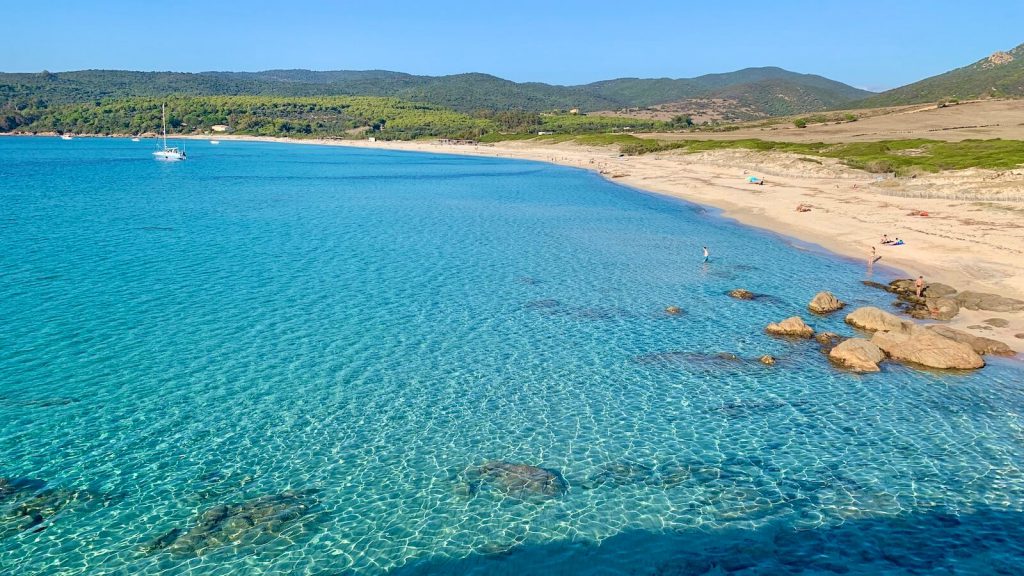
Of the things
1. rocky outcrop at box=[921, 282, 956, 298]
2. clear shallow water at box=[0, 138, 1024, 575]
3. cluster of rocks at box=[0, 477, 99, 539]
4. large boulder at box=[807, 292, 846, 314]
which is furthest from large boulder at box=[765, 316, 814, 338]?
cluster of rocks at box=[0, 477, 99, 539]

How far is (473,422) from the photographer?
19.4m

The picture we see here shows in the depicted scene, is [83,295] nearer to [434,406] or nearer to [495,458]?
[434,406]

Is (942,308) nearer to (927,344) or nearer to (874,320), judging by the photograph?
(874,320)

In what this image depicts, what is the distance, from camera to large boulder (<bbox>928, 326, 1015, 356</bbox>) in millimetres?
24953

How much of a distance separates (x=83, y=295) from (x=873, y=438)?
33.3 meters

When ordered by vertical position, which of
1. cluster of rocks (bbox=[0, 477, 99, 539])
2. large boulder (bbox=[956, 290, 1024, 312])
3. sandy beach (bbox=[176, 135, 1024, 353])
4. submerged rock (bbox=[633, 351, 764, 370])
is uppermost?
sandy beach (bbox=[176, 135, 1024, 353])

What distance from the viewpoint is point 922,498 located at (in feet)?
51.6

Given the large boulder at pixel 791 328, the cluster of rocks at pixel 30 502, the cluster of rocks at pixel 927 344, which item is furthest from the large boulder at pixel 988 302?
the cluster of rocks at pixel 30 502

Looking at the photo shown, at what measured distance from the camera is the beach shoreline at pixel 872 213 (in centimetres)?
3538

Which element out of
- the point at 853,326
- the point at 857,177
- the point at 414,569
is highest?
the point at 857,177

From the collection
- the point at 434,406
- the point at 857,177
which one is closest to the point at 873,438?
the point at 434,406

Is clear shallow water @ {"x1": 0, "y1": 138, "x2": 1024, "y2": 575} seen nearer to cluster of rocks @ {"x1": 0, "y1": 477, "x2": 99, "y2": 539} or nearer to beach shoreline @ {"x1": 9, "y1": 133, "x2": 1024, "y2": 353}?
cluster of rocks @ {"x1": 0, "y1": 477, "x2": 99, "y2": 539}

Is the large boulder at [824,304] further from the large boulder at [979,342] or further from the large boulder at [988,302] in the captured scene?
the large boulder at [988,302]

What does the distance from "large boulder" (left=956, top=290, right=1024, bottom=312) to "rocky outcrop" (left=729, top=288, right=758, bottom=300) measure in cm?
928
